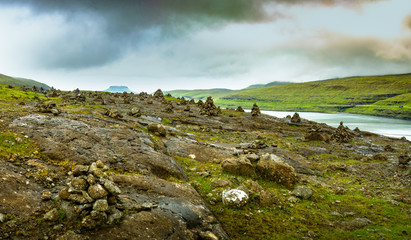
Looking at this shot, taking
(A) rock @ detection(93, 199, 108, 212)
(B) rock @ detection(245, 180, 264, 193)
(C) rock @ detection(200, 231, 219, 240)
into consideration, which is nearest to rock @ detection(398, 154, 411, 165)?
(B) rock @ detection(245, 180, 264, 193)

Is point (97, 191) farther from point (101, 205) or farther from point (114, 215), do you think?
point (114, 215)

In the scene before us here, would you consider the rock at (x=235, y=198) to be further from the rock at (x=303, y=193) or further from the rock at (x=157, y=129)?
the rock at (x=157, y=129)

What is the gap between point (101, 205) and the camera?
974 centimetres

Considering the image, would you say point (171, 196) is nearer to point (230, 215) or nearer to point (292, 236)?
point (230, 215)

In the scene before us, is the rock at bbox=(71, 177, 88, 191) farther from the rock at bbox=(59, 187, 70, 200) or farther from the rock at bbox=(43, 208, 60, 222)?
the rock at bbox=(43, 208, 60, 222)

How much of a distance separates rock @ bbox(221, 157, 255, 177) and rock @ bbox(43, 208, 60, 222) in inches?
602

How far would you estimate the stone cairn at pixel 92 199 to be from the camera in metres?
9.38

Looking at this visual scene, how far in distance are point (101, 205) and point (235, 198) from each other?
954 cm

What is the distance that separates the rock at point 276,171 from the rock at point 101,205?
647 inches

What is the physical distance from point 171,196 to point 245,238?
17.7 ft

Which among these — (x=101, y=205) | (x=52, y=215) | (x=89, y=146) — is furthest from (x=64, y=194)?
(x=89, y=146)

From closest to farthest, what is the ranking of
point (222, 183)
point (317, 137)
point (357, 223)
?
point (357, 223), point (222, 183), point (317, 137)

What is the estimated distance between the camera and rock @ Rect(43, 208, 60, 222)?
352 inches

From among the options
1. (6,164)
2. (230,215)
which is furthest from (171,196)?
(6,164)
